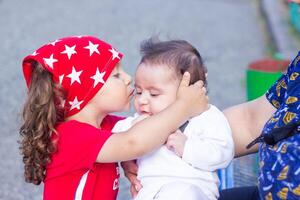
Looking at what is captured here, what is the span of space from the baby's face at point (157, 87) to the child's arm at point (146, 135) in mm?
61

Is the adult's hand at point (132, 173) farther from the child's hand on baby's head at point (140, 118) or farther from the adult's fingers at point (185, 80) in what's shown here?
the adult's fingers at point (185, 80)

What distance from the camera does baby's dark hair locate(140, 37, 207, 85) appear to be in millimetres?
1948

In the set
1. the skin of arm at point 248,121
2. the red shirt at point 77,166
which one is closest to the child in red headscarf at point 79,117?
the red shirt at point 77,166

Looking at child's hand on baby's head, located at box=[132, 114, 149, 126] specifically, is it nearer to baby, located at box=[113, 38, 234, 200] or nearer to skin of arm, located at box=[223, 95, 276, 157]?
baby, located at box=[113, 38, 234, 200]

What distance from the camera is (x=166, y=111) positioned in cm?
185

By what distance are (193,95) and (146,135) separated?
0.66ft

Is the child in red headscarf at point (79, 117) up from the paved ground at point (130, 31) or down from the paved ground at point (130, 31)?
up

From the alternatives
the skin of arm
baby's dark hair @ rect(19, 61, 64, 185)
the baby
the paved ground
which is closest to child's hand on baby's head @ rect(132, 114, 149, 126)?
the baby

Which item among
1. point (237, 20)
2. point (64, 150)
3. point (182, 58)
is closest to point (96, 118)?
point (64, 150)

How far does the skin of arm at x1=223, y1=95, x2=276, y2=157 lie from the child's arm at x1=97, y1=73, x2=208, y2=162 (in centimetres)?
37

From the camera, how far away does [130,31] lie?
7777 mm

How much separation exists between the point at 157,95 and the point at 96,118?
217 millimetres

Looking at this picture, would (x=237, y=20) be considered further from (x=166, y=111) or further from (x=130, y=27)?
(x=166, y=111)

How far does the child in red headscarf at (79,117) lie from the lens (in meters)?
1.84
